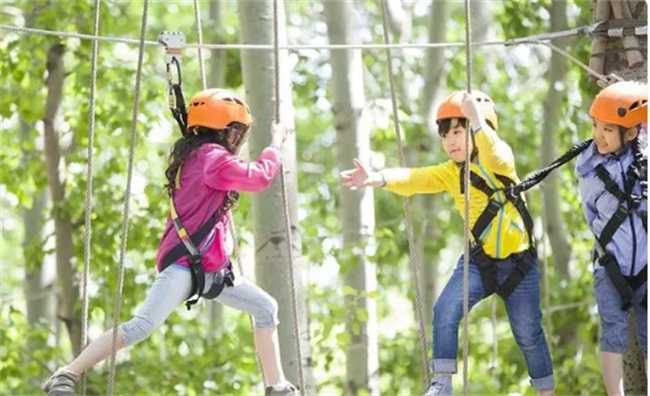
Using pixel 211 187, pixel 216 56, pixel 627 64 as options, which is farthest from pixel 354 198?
pixel 211 187

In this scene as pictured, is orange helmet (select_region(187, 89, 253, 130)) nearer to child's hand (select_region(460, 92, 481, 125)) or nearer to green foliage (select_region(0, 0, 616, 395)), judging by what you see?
child's hand (select_region(460, 92, 481, 125))

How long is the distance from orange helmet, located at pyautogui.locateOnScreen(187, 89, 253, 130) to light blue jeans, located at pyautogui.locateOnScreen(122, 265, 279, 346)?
53 centimetres

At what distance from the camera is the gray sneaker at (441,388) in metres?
5.47

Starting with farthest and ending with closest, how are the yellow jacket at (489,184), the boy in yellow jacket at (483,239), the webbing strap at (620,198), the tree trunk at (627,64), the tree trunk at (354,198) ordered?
the tree trunk at (354,198) < the tree trunk at (627,64) < the boy in yellow jacket at (483,239) < the yellow jacket at (489,184) < the webbing strap at (620,198)

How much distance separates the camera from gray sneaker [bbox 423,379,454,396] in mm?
5469

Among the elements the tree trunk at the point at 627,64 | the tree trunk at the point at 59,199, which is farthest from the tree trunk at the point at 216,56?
the tree trunk at the point at 627,64

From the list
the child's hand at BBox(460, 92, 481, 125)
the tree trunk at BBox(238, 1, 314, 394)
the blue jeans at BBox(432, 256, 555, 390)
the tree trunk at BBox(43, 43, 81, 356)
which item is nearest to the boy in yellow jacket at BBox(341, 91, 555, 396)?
the blue jeans at BBox(432, 256, 555, 390)

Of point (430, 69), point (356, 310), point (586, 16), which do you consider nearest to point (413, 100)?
point (430, 69)

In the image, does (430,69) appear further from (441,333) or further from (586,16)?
(441,333)

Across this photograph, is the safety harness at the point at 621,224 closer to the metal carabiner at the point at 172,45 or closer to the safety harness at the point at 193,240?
the safety harness at the point at 193,240

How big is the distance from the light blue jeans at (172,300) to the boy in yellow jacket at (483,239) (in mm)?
555

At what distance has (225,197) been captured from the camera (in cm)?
548

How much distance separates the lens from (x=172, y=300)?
17.6 feet

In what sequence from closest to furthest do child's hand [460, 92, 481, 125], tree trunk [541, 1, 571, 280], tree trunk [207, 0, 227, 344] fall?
child's hand [460, 92, 481, 125] → tree trunk [207, 0, 227, 344] → tree trunk [541, 1, 571, 280]
